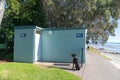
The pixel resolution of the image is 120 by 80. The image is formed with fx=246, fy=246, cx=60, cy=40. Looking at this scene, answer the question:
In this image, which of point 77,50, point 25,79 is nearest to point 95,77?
point 25,79

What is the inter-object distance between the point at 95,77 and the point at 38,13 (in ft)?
39.0

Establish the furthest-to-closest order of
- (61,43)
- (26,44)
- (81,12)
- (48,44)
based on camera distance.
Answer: (81,12) → (48,44) → (61,43) → (26,44)

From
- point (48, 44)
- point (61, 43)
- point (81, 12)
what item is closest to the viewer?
point (61, 43)

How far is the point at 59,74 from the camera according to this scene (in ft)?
36.0

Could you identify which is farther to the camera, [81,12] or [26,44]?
[81,12]

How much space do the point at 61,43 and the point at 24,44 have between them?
2.50 metres

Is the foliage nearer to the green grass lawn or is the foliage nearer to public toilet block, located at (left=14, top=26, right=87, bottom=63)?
public toilet block, located at (left=14, top=26, right=87, bottom=63)

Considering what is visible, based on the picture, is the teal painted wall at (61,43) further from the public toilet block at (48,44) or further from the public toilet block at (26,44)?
the public toilet block at (26,44)

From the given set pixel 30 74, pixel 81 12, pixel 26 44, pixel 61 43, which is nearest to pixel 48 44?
pixel 61 43

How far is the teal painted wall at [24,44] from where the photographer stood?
16.0 metres

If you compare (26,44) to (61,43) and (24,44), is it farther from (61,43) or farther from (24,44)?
(61,43)

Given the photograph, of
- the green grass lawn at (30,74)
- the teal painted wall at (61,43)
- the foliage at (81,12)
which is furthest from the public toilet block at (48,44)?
the foliage at (81,12)

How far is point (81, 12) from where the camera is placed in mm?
23891

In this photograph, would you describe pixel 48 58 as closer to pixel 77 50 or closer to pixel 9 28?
pixel 77 50
